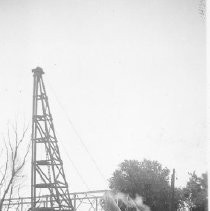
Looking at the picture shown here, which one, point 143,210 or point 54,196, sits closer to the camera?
point 54,196

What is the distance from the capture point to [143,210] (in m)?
38.3

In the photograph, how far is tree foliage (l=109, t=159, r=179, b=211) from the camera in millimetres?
39250

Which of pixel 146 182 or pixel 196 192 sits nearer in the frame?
pixel 146 182

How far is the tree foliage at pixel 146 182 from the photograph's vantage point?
129 ft

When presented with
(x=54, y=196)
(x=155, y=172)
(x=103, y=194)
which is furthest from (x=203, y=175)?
(x=54, y=196)

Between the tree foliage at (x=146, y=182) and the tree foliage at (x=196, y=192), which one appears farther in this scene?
the tree foliage at (x=196, y=192)

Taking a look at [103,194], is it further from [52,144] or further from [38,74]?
[38,74]

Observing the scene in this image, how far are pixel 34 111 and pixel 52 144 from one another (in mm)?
2914

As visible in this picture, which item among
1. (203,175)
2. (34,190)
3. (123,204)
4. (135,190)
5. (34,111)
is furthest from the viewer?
(203,175)

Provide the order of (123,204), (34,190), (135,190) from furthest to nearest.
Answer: (135,190) → (123,204) → (34,190)

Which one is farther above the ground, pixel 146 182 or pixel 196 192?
pixel 146 182

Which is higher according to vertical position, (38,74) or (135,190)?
(38,74)

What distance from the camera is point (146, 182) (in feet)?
132

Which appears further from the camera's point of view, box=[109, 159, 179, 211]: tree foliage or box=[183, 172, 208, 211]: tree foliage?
box=[183, 172, 208, 211]: tree foliage
